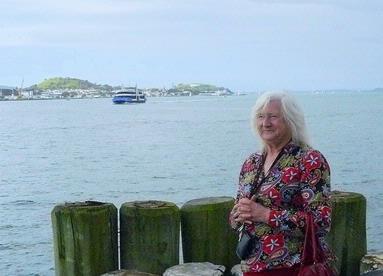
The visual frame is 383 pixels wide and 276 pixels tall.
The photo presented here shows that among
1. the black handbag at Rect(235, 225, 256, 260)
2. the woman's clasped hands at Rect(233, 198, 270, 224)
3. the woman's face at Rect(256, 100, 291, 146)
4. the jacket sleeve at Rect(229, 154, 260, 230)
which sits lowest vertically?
the black handbag at Rect(235, 225, 256, 260)

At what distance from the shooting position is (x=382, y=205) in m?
20.0

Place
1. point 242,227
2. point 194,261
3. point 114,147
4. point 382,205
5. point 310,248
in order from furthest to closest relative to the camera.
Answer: point 114,147, point 382,205, point 194,261, point 242,227, point 310,248

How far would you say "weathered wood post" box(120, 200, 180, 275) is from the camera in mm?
6699

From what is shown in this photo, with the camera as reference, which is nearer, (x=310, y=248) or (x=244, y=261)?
(x=310, y=248)

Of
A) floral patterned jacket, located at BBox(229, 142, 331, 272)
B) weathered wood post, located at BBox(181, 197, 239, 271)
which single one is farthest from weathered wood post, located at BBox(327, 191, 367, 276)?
Answer: floral patterned jacket, located at BBox(229, 142, 331, 272)

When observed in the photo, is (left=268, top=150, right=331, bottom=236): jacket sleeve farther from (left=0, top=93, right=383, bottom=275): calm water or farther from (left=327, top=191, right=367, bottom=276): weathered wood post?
(left=0, top=93, right=383, bottom=275): calm water

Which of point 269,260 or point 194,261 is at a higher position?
point 269,260

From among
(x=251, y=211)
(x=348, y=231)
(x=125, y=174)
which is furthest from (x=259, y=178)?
(x=125, y=174)

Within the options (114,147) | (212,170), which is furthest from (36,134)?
(212,170)

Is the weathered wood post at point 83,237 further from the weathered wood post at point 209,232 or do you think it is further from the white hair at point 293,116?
the white hair at point 293,116

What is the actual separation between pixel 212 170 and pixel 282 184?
2699 centimetres

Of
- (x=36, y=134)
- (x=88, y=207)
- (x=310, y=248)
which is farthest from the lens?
(x=36, y=134)

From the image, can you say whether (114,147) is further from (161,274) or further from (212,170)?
(161,274)

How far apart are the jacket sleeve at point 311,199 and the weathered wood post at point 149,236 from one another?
2743mm
